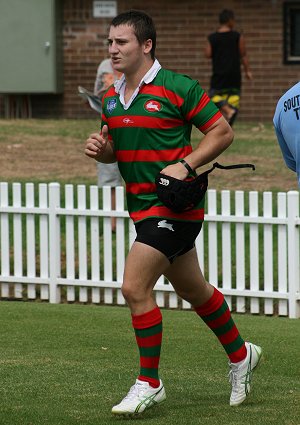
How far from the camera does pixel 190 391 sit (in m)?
6.72

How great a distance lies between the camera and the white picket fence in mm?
10703

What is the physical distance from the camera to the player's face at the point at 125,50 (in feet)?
20.1

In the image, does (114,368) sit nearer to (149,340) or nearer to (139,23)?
(149,340)

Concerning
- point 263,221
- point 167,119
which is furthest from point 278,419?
point 263,221

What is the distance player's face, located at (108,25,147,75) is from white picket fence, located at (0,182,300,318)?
4420mm

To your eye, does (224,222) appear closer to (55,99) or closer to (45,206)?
(45,206)

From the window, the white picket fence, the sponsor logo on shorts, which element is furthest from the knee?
the window

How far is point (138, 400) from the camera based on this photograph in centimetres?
601

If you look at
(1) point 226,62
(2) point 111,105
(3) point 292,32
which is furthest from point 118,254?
(3) point 292,32

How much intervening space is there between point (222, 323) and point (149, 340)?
511 millimetres

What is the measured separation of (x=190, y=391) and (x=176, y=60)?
16.1 metres

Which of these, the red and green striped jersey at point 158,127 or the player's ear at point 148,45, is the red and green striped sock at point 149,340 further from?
the player's ear at point 148,45

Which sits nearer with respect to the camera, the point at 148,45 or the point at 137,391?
the point at 137,391

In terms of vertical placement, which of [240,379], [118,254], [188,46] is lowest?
[118,254]
